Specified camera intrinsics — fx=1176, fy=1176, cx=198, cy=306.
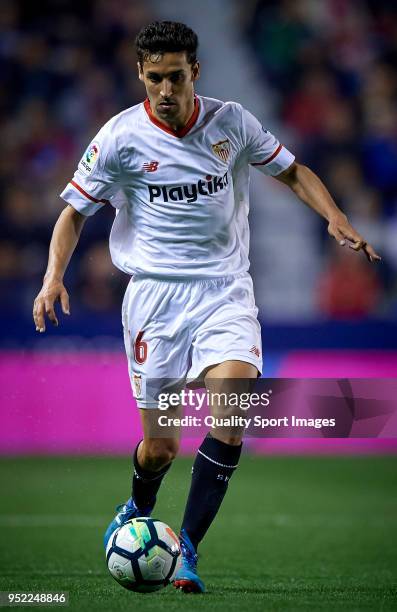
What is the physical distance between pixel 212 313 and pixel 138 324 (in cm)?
38

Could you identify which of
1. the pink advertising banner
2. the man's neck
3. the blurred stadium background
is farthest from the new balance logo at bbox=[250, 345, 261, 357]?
the blurred stadium background

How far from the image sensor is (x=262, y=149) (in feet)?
18.1

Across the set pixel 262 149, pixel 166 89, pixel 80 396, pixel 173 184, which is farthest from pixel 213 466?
pixel 80 396

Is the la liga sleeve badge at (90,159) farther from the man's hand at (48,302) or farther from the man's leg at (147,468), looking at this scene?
the man's leg at (147,468)

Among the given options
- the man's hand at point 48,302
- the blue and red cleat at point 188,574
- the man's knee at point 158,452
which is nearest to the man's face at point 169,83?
the man's hand at point 48,302

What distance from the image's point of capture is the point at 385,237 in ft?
38.6

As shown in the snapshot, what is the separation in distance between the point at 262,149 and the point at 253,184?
8235mm

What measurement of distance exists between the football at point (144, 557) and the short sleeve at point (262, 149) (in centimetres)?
176

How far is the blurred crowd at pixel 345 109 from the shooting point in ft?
37.6

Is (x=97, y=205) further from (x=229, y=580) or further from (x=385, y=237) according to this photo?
(x=385, y=237)

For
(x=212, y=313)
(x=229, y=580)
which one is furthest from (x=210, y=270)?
(x=229, y=580)

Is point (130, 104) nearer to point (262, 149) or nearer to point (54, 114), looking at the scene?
point (54, 114)

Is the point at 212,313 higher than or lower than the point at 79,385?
higher

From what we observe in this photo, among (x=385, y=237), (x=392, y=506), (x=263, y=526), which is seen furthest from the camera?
(x=385, y=237)
